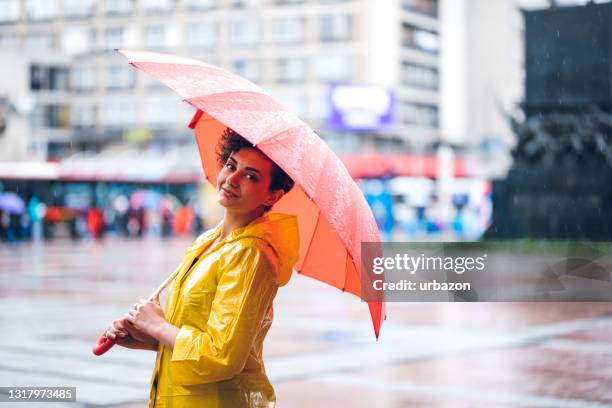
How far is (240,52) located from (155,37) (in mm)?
8222

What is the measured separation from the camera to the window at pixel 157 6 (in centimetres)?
8631

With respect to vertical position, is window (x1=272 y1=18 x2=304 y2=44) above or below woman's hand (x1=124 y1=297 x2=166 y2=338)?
above

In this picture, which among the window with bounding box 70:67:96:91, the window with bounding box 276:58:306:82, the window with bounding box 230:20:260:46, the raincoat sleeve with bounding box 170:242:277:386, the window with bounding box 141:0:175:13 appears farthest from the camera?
the window with bounding box 70:67:96:91

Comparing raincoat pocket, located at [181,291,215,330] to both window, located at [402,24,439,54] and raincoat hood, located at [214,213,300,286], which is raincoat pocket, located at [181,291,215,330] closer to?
raincoat hood, located at [214,213,300,286]

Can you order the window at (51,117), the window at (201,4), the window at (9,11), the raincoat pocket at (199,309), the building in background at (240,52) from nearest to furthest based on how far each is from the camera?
the raincoat pocket at (199,309) → the building in background at (240,52) → the window at (51,117) → the window at (201,4) → the window at (9,11)

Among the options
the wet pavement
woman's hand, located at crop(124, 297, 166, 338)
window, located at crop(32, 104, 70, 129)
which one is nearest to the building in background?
window, located at crop(32, 104, 70, 129)

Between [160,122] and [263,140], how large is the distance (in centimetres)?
8170

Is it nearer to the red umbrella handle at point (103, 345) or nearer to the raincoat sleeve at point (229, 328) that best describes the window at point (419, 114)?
the red umbrella handle at point (103, 345)

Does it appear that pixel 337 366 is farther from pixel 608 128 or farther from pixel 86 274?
pixel 608 128

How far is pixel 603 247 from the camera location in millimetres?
24203

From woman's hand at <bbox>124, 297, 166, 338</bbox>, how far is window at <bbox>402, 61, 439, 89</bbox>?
81.9 meters

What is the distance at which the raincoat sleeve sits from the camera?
10.4 feet

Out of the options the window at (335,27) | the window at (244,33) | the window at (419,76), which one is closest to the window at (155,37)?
the window at (244,33)

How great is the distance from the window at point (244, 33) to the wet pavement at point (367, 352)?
6515 cm
